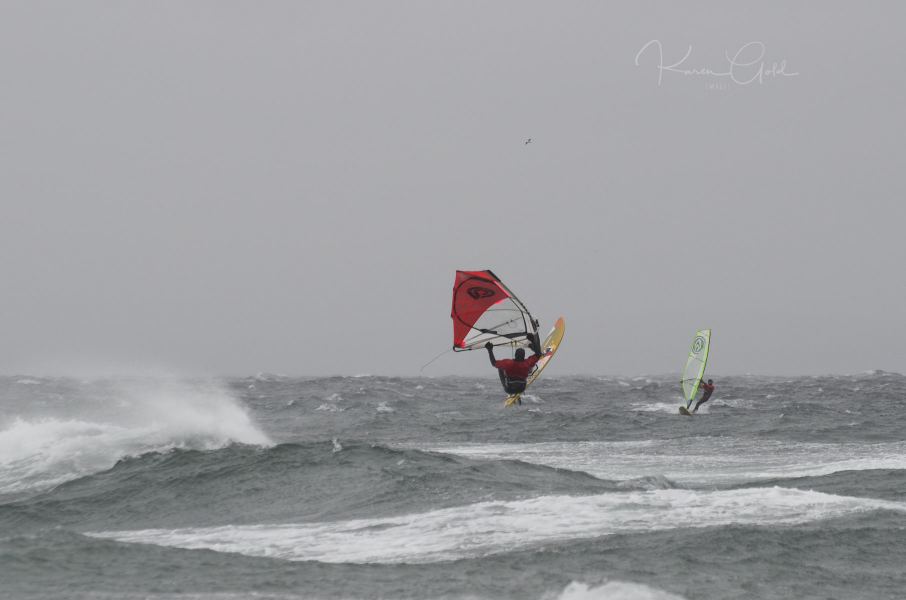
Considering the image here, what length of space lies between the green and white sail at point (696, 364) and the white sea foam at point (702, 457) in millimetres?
8574

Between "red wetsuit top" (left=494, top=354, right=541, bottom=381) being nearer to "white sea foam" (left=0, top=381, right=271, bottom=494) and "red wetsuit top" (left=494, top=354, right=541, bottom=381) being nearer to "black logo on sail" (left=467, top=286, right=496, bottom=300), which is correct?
"black logo on sail" (left=467, top=286, right=496, bottom=300)

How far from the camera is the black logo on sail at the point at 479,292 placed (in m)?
16.5

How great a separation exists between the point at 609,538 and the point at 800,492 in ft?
13.2

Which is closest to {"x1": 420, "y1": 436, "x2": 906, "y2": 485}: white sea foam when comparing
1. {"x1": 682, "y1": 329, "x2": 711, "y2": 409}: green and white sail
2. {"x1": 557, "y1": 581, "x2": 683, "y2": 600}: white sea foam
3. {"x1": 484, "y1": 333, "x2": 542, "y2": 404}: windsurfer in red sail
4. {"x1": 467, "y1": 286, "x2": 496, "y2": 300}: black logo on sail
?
{"x1": 484, "y1": 333, "x2": 542, "y2": 404}: windsurfer in red sail

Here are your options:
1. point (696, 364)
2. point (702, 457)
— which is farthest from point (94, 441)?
point (696, 364)

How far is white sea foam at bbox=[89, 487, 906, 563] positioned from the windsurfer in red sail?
3737 millimetres

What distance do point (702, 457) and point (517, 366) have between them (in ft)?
15.9

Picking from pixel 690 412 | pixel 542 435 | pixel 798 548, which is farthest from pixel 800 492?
pixel 690 412

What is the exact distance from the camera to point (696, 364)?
102ft

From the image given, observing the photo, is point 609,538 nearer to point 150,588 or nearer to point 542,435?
point 150,588

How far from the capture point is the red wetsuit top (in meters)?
15.9

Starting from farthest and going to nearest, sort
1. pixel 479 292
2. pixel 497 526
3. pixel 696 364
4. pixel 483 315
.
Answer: pixel 696 364
pixel 483 315
pixel 479 292
pixel 497 526

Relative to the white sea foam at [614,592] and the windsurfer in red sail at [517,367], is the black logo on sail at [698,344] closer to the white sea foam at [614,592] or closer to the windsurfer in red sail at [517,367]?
the windsurfer in red sail at [517,367]

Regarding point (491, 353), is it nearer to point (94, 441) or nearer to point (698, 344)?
point (94, 441)
